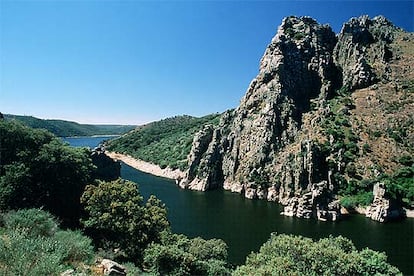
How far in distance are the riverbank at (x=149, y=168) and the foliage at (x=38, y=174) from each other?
65471 millimetres

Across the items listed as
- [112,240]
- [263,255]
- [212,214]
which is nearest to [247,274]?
[263,255]

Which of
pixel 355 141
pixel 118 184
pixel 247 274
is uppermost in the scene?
pixel 355 141

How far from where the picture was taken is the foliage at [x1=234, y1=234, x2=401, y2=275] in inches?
850

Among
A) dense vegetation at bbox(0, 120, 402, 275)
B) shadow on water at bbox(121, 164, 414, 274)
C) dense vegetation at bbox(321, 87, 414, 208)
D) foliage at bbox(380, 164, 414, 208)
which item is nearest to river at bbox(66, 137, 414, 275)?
shadow on water at bbox(121, 164, 414, 274)

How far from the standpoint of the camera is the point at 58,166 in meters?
42.2

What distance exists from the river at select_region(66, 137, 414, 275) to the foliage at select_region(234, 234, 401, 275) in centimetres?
2016

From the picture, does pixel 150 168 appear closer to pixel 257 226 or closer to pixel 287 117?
pixel 287 117

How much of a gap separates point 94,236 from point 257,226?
32974mm

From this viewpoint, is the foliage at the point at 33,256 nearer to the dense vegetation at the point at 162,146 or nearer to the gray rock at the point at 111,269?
the gray rock at the point at 111,269

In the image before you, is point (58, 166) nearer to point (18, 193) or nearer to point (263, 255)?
point (18, 193)

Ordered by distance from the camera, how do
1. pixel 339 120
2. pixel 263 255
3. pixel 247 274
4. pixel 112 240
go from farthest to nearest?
pixel 339 120 < pixel 112 240 < pixel 263 255 < pixel 247 274

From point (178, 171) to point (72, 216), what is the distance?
253 ft

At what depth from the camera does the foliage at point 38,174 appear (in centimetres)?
3650

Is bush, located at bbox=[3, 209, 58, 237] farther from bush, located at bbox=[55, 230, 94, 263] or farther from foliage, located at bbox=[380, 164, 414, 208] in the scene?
foliage, located at bbox=[380, 164, 414, 208]
